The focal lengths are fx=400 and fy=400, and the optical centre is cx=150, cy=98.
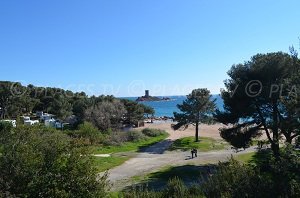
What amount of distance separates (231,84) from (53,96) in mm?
70312

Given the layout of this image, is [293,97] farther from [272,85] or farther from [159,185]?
[272,85]

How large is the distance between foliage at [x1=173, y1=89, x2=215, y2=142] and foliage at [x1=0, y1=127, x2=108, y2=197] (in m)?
44.1

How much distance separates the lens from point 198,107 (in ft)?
187

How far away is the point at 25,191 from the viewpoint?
1213 cm

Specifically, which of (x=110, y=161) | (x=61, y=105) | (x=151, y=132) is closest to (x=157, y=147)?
(x=151, y=132)

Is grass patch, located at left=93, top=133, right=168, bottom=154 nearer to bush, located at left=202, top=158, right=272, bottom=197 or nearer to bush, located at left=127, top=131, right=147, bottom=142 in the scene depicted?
bush, located at left=127, top=131, right=147, bottom=142

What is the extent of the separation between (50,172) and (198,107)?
4585 centimetres

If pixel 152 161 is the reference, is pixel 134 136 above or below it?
above

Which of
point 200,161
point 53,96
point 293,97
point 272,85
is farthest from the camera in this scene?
point 53,96

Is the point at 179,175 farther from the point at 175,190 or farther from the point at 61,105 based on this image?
the point at 61,105

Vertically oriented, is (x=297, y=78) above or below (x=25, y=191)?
above

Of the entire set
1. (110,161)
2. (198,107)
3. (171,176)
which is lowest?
(171,176)

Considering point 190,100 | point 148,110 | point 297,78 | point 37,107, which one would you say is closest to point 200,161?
point 190,100

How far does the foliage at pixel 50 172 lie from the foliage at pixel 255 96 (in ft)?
71.0
